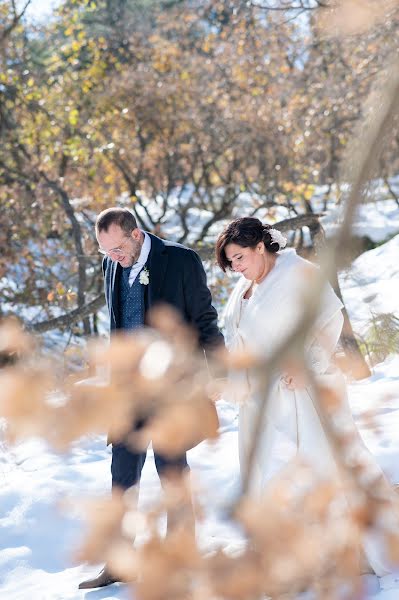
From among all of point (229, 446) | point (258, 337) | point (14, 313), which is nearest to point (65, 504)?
point (258, 337)

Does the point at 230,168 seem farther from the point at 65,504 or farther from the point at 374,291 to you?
the point at 65,504

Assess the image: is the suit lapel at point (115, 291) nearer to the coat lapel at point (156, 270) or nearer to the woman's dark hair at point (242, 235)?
the coat lapel at point (156, 270)

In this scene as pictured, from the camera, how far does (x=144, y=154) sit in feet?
41.8

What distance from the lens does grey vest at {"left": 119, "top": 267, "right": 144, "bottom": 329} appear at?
360cm

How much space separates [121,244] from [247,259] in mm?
544

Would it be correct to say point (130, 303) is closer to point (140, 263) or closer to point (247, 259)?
point (140, 263)

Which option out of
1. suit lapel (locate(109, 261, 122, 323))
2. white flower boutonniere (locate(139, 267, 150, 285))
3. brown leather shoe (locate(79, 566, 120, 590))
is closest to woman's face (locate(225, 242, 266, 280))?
white flower boutonniere (locate(139, 267, 150, 285))

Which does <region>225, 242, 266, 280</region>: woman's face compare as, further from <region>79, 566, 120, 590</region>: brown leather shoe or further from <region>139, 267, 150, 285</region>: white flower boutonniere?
<region>79, 566, 120, 590</region>: brown leather shoe

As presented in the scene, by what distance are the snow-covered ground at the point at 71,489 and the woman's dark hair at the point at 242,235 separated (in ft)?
2.12

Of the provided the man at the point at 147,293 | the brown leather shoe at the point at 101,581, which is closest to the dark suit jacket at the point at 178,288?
the man at the point at 147,293

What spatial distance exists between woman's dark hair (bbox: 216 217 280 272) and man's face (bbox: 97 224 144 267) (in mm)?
380

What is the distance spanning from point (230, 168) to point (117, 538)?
12.7 metres

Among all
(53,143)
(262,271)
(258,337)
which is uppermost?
(53,143)

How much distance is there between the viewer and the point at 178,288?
3602mm
